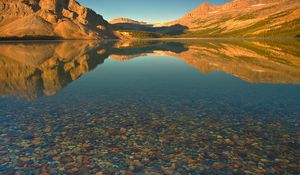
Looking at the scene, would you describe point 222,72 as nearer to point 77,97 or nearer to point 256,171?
point 77,97

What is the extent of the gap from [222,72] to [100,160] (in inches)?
1519

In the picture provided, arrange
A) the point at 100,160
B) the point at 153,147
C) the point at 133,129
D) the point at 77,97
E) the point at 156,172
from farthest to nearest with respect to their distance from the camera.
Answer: the point at 77,97 → the point at 133,129 → the point at 153,147 → the point at 100,160 → the point at 156,172

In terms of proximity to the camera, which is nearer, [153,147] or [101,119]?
[153,147]

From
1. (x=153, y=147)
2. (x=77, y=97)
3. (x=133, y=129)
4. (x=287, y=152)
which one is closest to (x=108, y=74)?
(x=77, y=97)

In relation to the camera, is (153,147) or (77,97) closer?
(153,147)

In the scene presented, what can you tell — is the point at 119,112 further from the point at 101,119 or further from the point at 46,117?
the point at 46,117

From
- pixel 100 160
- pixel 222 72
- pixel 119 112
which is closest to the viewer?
pixel 100 160

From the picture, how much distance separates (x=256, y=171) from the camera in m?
14.0

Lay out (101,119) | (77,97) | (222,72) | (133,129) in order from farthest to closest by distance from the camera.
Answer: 1. (222,72)
2. (77,97)
3. (101,119)
4. (133,129)

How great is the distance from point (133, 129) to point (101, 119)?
3.69 metres

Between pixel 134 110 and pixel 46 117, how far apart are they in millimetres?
7562

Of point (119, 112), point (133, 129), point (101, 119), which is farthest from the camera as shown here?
point (119, 112)

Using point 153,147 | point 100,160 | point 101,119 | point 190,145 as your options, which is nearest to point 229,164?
point 190,145

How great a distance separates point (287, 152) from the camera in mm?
16188
